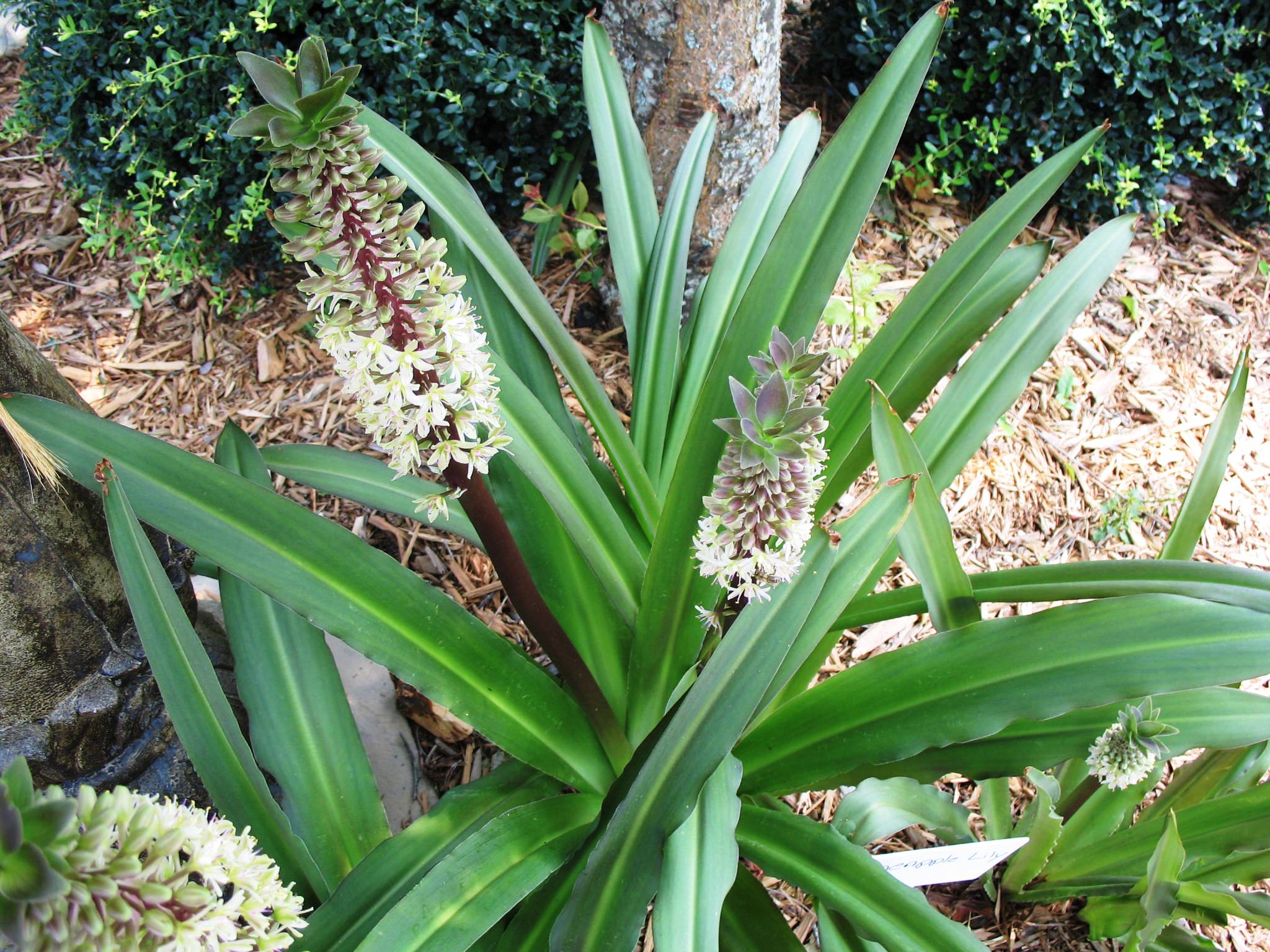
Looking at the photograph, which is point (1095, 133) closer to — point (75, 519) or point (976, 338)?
point (976, 338)

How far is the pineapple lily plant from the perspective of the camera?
1.07 metres

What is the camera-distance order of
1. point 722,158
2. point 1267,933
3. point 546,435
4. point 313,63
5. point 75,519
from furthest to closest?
point 722,158 → point 1267,933 → point 546,435 → point 75,519 → point 313,63

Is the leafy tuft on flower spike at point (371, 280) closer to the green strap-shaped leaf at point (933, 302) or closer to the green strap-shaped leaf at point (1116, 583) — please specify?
the green strap-shaped leaf at point (933, 302)

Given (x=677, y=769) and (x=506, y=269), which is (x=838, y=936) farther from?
(x=506, y=269)

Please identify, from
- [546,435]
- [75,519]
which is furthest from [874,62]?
[75,519]

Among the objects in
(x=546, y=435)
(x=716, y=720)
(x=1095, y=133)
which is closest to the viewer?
(x=716, y=720)

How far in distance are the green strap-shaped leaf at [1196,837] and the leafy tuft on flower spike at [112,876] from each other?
1.65 m

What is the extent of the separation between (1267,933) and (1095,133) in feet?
5.94

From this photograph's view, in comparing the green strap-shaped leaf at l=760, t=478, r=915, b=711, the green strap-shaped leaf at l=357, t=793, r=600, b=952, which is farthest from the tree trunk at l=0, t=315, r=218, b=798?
the green strap-shaped leaf at l=760, t=478, r=915, b=711

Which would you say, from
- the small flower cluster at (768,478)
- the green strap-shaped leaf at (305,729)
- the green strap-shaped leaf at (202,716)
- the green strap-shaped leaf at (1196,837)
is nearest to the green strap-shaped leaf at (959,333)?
the small flower cluster at (768,478)

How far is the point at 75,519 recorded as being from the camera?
1425 millimetres

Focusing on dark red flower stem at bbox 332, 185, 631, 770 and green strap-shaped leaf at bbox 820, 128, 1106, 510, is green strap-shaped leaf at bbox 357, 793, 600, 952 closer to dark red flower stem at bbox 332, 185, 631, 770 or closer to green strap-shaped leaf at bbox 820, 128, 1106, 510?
dark red flower stem at bbox 332, 185, 631, 770

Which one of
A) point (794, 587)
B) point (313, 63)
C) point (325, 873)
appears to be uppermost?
point (313, 63)

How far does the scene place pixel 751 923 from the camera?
1.50 meters
